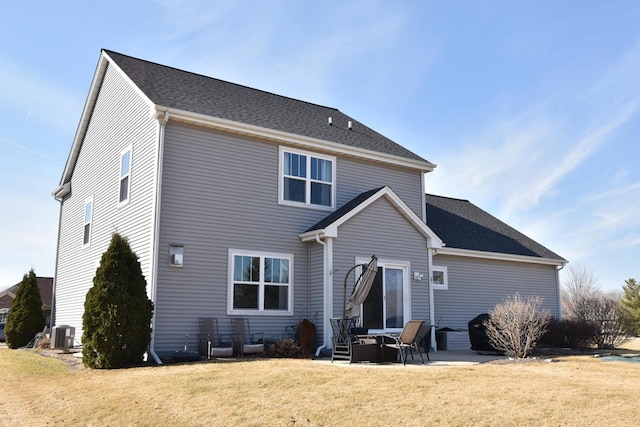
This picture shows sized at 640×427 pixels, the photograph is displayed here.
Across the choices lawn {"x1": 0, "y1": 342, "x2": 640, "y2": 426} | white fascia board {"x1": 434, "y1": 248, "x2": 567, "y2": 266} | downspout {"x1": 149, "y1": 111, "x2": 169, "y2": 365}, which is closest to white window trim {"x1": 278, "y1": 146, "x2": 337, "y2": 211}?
downspout {"x1": 149, "y1": 111, "x2": 169, "y2": 365}

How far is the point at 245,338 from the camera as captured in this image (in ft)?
44.9

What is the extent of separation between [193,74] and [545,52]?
1054cm

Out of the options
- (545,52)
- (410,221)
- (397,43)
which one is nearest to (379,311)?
(410,221)

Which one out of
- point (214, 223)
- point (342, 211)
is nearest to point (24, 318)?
point (214, 223)

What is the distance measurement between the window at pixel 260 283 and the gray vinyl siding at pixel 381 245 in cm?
132

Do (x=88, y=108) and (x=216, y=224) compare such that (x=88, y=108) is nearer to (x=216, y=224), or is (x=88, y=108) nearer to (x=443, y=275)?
(x=216, y=224)

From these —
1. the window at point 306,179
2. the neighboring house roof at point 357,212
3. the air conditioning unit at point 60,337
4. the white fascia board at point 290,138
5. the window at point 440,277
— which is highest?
the white fascia board at point 290,138

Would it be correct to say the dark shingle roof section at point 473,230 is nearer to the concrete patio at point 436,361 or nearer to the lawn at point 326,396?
the concrete patio at point 436,361

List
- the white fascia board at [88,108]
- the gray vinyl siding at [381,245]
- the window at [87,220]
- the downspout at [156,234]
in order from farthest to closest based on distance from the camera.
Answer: the window at [87,220] < the white fascia board at [88,108] < the gray vinyl siding at [381,245] < the downspout at [156,234]

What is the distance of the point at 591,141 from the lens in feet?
59.8

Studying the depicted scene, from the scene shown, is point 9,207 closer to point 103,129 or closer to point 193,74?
point 103,129

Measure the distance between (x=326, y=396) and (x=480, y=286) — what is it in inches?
503

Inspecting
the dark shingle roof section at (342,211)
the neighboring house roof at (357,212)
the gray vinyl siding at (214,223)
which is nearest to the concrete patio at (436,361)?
the gray vinyl siding at (214,223)

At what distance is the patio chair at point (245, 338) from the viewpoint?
13008 millimetres
